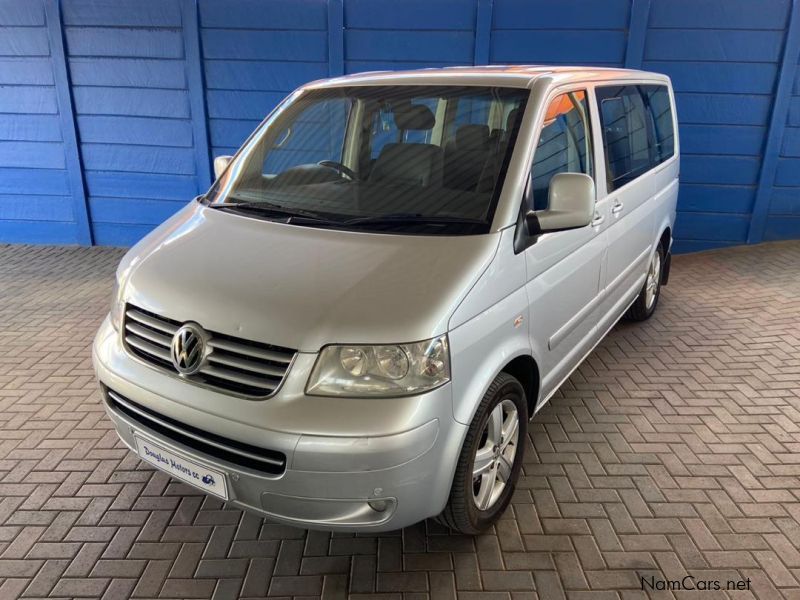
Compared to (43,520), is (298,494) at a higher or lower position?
higher

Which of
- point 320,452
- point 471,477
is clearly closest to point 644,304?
point 471,477

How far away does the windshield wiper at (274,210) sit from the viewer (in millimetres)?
2617

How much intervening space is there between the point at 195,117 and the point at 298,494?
5725mm

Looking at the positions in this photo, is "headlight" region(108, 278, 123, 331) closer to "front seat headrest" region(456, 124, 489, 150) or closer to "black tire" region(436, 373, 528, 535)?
"black tire" region(436, 373, 528, 535)

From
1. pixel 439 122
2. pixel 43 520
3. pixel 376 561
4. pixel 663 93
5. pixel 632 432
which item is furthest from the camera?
pixel 663 93

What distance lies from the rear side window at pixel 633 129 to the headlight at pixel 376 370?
75.9 inches

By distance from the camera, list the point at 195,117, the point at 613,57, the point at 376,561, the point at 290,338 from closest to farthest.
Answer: the point at 290,338, the point at 376,561, the point at 613,57, the point at 195,117

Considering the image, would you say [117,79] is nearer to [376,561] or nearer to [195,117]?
[195,117]

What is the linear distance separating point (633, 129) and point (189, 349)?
3.15 metres

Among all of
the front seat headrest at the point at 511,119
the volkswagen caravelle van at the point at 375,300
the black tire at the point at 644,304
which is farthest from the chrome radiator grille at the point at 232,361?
the black tire at the point at 644,304

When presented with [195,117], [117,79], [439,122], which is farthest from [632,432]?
[117,79]

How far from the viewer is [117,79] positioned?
671 cm

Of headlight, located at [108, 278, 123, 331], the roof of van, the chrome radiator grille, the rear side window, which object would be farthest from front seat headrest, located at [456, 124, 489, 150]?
headlight, located at [108, 278, 123, 331]

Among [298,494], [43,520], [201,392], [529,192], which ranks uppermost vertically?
[529,192]
